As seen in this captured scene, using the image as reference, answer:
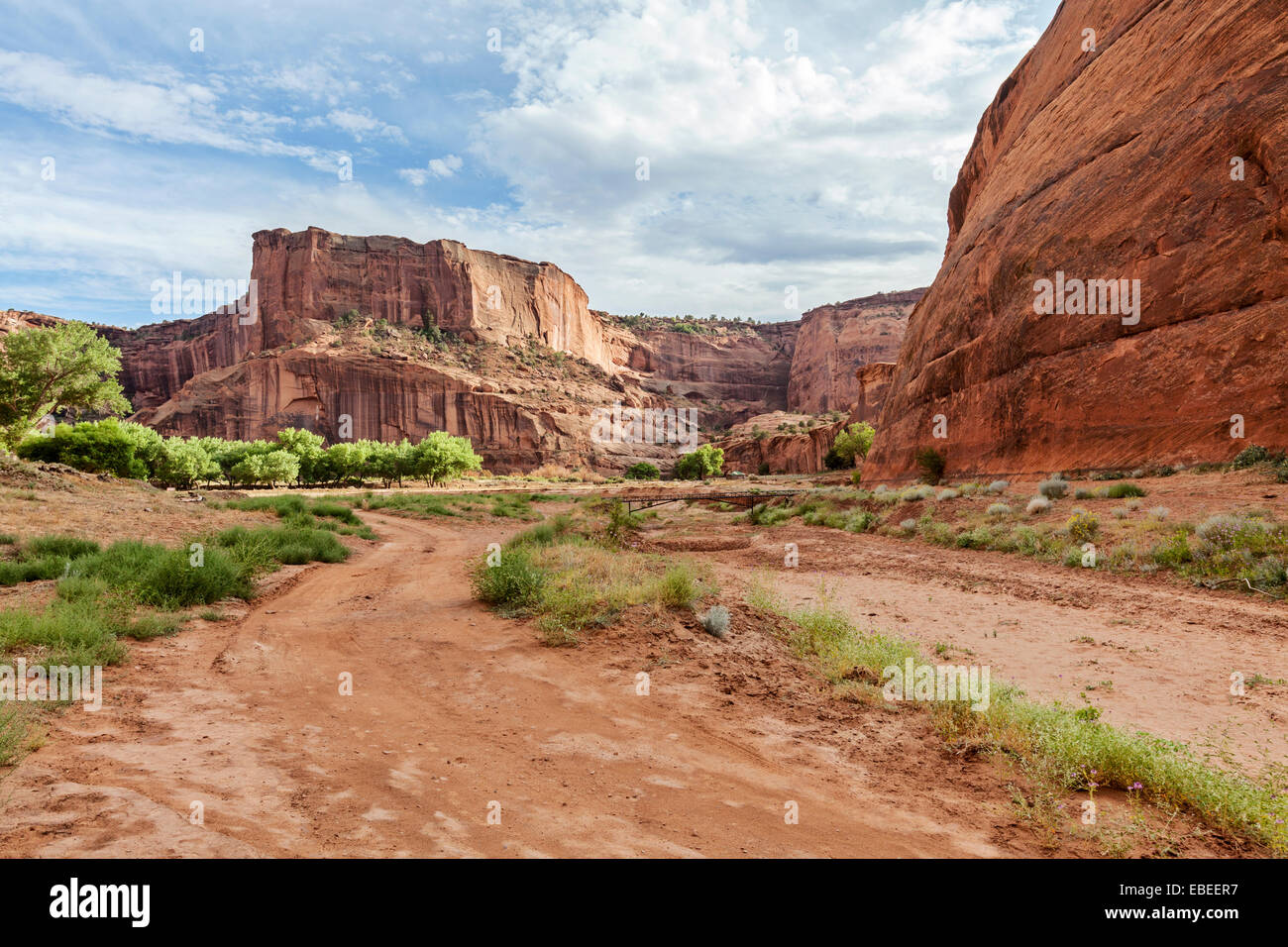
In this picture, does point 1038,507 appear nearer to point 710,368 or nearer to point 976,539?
point 976,539

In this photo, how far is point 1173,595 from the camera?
10.6m

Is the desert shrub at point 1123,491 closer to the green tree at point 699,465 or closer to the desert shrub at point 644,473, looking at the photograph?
the green tree at point 699,465

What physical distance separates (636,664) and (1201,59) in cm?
2951

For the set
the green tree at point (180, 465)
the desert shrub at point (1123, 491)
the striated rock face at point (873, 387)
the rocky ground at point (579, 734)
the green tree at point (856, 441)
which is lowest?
the rocky ground at point (579, 734)

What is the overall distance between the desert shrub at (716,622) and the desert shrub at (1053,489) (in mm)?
15693

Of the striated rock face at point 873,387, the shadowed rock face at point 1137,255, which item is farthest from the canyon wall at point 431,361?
the shadowed rock face at point 1137,255

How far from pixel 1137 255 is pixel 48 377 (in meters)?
50.2

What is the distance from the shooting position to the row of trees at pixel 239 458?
1367 inches

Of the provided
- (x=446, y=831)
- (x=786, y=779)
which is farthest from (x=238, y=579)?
(x=786, y=779)

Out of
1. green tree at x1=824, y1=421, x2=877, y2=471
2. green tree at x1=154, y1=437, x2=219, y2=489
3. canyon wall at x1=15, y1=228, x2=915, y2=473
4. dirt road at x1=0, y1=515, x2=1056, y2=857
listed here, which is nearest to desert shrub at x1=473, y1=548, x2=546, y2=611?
dirt road at x1=0, y1=515, x2=1056, y2=857

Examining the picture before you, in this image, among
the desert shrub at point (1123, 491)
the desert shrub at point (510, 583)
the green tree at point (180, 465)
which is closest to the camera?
the desert shrub at point (510, 583)

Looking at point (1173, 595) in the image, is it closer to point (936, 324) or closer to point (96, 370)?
point (936, 324)

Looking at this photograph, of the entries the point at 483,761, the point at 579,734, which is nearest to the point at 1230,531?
the point at 579,734

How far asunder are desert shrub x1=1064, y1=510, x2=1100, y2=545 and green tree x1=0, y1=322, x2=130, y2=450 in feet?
135
